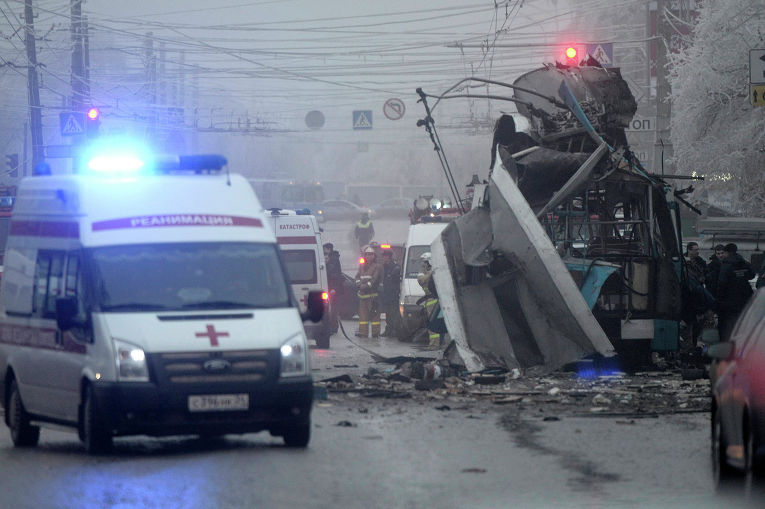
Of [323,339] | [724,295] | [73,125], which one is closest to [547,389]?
[724,295]

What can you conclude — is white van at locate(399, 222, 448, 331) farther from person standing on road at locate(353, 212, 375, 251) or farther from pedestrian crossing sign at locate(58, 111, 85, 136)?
person standing on road at locate(353, 212, 375, 251)

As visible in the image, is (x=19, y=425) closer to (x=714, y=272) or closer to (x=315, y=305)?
(x=315, y=305)

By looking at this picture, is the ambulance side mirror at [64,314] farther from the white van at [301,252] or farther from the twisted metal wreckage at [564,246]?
the white van at [301,252]

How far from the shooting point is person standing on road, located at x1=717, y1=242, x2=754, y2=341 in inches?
779

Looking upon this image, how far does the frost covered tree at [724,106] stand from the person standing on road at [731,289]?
13.7 metres

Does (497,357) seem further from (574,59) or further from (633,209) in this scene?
(574,59)

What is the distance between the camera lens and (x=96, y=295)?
34.6ft

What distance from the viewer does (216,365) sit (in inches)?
401

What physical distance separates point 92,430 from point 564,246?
9042 millimetres

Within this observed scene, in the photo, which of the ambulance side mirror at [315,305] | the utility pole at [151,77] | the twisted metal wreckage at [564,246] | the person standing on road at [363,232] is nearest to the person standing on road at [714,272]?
the twisted metal wreckage at [564,246]

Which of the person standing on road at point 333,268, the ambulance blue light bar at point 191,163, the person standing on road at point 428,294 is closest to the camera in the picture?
the ambulance blue light bar at point 191,163

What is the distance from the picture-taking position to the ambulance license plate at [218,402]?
10156 mm

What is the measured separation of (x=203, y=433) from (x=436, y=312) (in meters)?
8.65

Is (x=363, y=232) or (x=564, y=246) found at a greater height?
(x=564, y=246)
